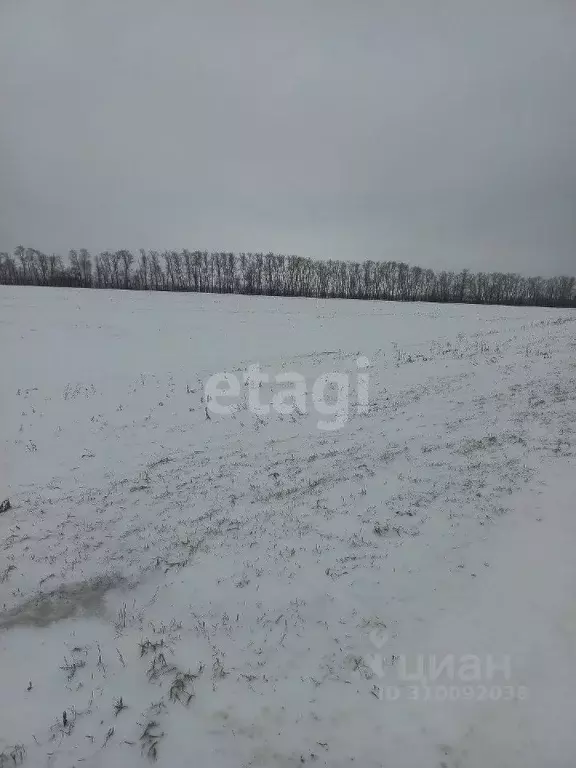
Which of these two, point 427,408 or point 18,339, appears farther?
point 18,339

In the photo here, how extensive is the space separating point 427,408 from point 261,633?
28.7 feet

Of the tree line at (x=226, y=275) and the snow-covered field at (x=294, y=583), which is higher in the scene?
the tree line at (x=226, y=275)

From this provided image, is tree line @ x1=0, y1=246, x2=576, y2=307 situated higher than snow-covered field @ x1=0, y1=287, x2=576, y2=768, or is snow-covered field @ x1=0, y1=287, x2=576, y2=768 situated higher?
tree line @ x1=0, y1=246, x2=576, y2=307

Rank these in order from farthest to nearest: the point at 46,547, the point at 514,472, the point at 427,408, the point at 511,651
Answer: the point at 427,408 → the point at 514,472 → the point at 46,547 → the point at 511,651

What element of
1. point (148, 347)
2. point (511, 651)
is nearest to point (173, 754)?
point (511, 651)

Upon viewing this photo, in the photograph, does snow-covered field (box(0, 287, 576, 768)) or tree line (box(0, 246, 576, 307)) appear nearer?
snow-covered field (box(0, 287, 576, 768))

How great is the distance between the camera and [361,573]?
643 cm

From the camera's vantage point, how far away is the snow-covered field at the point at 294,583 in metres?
4.41

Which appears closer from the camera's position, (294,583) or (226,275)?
(294,583)

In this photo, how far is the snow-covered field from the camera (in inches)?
173

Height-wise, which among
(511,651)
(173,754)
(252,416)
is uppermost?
(252,416)

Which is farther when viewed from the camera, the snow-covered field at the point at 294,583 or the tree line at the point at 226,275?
the tree line at the point at 226,275

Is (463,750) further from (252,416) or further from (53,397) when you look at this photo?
(53,397)

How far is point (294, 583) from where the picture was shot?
20.8ft
